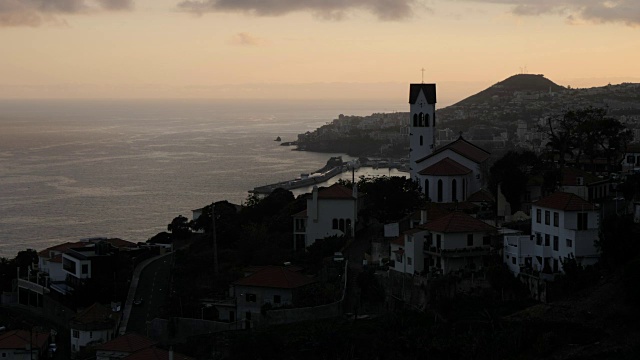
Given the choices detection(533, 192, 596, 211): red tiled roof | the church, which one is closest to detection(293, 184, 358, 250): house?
the church

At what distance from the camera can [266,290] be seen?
90.3 feet

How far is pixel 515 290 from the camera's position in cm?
2391

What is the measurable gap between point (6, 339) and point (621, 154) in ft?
68.0

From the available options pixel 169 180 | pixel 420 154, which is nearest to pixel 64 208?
pixel 169 180

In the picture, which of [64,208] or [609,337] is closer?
[609,337]

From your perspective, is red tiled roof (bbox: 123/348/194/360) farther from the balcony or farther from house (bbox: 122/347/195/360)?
the balcony

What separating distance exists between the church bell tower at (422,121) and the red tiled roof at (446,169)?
4746 millimetres

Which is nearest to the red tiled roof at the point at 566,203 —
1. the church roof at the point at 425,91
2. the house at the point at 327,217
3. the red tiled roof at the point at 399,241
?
the red tiled roof at the point at 399,241

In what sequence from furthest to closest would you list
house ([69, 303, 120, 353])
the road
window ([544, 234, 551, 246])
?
1. the road
2. house ([69, 303, 120, 353])
3. window ([544, 234, 551, 246])

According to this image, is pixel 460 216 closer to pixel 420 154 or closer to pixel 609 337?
pixel 609 337

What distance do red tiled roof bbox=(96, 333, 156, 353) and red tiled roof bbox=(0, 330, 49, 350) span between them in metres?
3.50

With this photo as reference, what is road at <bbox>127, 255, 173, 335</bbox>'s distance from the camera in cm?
2928

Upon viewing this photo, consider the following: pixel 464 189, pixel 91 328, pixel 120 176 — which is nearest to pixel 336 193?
pixel 464 189

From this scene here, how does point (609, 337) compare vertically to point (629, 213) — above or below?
below
